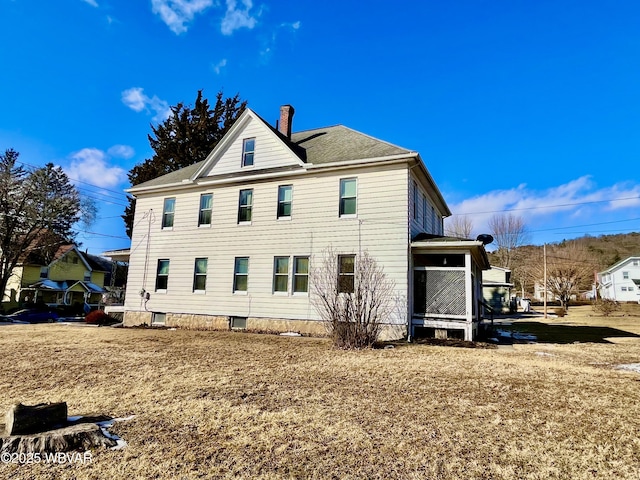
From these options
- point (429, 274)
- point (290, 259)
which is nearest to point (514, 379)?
point (429, 274)

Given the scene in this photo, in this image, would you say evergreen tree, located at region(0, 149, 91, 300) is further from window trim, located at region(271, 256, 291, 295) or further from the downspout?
the downspout

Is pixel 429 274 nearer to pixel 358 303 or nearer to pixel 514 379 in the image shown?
pixel 358 303

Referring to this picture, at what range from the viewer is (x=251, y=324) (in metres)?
14.5

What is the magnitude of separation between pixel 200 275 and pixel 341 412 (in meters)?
12.7

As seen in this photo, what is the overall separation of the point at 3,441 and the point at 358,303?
7761 mm

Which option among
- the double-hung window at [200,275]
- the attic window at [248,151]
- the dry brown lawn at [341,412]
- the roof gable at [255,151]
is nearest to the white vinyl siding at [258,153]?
the roof gable at [255,151]

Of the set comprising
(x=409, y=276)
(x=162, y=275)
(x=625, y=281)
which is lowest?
(x=162, y=275)

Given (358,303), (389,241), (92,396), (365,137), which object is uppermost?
(365,137)

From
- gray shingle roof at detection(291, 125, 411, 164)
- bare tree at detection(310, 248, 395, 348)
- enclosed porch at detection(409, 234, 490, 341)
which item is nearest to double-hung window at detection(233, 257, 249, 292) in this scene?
bare tree at detection(310, 248, 395, 348)

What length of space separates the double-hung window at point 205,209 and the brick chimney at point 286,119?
442cm

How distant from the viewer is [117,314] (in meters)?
18.8

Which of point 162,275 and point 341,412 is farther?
point 162,275

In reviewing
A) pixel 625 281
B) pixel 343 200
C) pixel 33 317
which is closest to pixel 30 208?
pixel 33 317

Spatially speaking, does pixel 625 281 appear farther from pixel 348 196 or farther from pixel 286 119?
pixel 286 119
